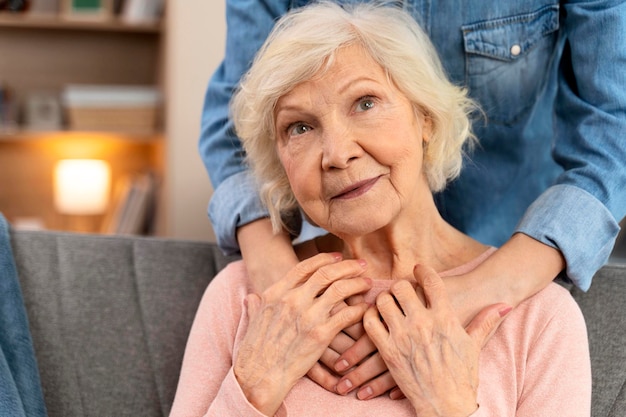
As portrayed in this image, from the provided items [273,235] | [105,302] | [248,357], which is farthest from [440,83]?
[105,302]

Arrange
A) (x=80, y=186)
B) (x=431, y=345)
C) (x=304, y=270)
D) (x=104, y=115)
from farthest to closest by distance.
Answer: (x=80, y=186) < (x=104, y=115) < (x=304, y=270) < (x=431, y=345)

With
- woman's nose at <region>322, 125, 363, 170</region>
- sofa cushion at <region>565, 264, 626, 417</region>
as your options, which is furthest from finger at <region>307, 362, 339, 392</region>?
sofa cushion at <region>565, 264, 626, 417</region>

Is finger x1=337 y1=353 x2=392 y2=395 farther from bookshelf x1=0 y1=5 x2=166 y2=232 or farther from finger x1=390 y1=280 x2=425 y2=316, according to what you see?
bookshelf x1=0 y1=5 x2=166 y2=232

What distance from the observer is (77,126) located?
4.00 m

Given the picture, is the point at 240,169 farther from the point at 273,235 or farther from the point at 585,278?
the point at 585,278

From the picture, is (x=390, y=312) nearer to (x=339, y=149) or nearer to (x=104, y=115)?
(x=339, y=149)

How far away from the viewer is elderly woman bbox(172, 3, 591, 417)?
130 cm

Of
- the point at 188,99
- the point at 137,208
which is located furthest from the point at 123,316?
the point at 137,208

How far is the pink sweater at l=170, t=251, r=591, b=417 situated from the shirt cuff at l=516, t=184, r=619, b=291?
7 centimetres

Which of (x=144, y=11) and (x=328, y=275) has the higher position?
(x=328, y=275)

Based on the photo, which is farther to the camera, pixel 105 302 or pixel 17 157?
pixel 17 157

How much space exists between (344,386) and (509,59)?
0.73 metres

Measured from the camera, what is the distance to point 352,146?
132 cm

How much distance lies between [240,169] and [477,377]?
66cm
